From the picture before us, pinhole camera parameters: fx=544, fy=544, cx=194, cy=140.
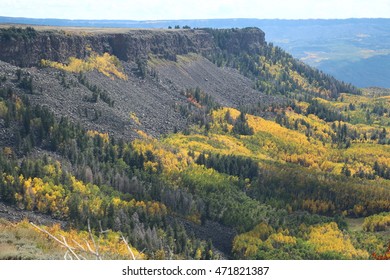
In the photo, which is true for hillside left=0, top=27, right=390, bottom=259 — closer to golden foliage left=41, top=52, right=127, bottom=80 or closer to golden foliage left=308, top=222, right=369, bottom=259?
golden foliage left=308, top=222, right=369, bottom=259

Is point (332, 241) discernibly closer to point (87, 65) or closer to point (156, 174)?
point (156, 174)

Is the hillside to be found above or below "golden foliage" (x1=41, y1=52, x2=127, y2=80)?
below

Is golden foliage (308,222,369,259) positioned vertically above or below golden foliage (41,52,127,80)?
below

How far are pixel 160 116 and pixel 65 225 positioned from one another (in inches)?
4100

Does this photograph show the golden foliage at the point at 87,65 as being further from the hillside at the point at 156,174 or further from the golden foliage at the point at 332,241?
the golden foliage at the point at 332,241

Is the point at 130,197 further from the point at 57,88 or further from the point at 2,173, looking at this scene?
the point at 57,88

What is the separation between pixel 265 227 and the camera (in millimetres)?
103125

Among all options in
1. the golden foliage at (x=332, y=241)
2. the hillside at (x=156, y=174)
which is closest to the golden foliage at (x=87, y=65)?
the hillside at (x=156, y=174)

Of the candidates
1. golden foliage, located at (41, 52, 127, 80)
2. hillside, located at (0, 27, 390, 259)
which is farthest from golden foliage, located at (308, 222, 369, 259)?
golden foliage, located at (41, 52, 127, 80)

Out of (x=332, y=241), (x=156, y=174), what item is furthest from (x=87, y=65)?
(x=332, y=241)

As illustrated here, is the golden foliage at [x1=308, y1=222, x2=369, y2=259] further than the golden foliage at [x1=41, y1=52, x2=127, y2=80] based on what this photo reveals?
No

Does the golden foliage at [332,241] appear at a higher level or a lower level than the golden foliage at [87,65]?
lower

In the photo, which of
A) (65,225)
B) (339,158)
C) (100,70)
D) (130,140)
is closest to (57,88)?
(130,140)

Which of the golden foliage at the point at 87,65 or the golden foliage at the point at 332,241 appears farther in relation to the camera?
the golden foliage at the point at 87,65
